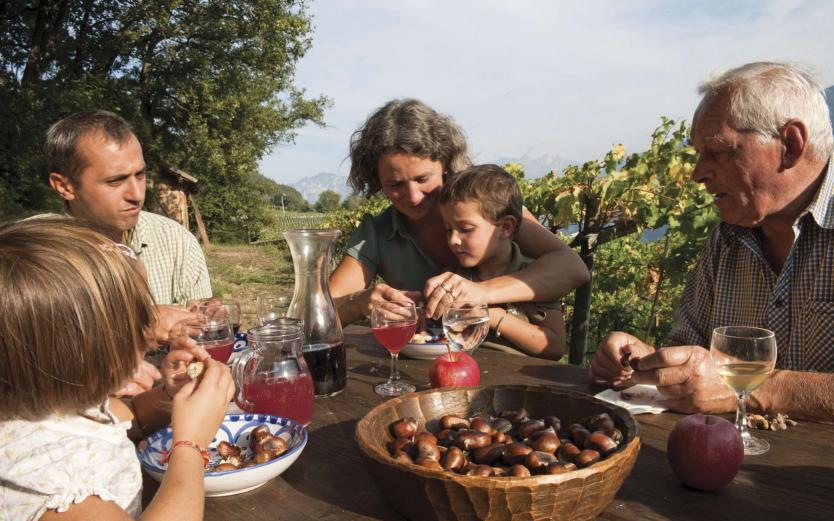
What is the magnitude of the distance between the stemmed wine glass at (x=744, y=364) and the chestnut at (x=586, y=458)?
0.58 metres

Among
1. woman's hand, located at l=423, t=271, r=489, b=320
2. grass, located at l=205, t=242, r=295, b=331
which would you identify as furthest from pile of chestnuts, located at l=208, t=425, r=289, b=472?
grass, located at l=205, t=242, r=295, b=331

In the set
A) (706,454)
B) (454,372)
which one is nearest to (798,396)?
(706,454)

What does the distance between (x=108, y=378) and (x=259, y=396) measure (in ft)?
1.61

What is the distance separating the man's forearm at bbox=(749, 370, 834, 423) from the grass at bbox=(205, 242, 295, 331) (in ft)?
22.7

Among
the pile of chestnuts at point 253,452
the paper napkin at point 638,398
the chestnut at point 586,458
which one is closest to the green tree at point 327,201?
the paper napkin at point 638,398

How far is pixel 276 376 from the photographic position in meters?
1.63

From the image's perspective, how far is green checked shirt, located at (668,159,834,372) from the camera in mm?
2201

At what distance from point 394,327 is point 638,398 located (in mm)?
777

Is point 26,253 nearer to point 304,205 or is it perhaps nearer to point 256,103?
point 256,103

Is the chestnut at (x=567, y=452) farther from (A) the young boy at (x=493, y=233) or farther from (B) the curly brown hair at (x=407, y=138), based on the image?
(B) the curly brown hair at (x=407, y=138)

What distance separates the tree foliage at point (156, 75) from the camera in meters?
15.2

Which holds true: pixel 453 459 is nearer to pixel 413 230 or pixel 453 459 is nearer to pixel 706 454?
pixel 706 454

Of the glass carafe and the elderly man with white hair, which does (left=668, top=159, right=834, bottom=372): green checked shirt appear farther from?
the glass carafe

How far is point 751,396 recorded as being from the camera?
5.84 ft
